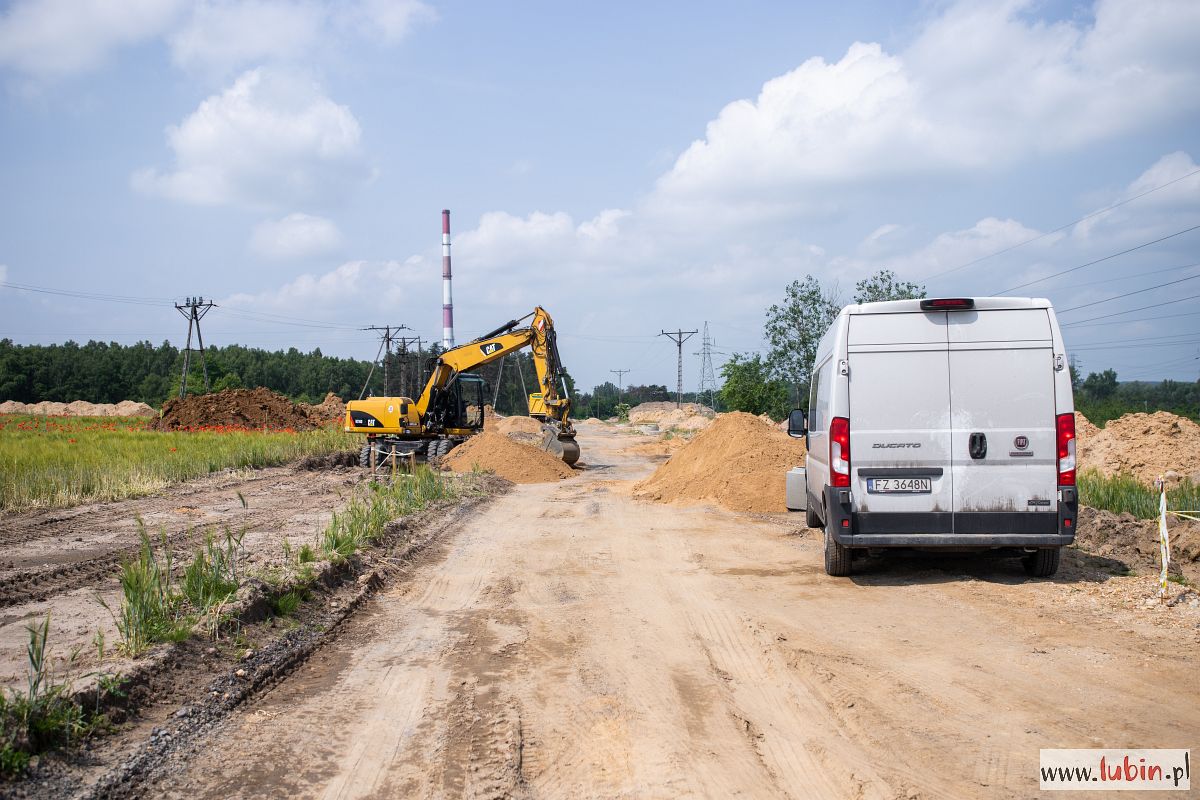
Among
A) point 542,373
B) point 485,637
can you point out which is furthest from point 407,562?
point 542,373

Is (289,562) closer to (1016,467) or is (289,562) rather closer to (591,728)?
(591,728)

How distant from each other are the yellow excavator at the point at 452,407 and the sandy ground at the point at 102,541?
11.8ft

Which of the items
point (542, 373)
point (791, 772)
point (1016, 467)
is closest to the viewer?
point (791, 772)

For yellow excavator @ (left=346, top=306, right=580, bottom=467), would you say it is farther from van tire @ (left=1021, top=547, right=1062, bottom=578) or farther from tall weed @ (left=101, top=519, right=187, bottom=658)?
tall weed @ (left=101, top=519, right=187, bottom=658)

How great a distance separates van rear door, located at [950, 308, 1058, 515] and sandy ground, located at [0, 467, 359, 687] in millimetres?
6994

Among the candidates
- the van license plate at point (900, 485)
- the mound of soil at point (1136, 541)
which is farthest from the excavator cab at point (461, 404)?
the van license plate at point (900, 485)

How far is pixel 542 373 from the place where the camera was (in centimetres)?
2391

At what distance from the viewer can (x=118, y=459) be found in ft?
59.3

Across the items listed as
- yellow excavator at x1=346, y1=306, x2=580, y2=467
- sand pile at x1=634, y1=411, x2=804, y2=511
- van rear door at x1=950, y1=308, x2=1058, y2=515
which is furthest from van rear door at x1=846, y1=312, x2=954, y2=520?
yellow excavator at x1=346, y1=306, x2=580, y2=467

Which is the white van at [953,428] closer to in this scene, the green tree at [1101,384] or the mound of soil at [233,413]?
the mound of soil at [233,413]

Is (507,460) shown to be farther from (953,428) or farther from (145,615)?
(145,615)

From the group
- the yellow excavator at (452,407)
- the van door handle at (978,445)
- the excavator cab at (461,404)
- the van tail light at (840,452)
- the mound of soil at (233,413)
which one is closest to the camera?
the van door handle at (978,445)

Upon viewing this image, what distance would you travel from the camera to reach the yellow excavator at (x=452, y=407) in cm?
2341

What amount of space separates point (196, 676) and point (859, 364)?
20.0 ft
